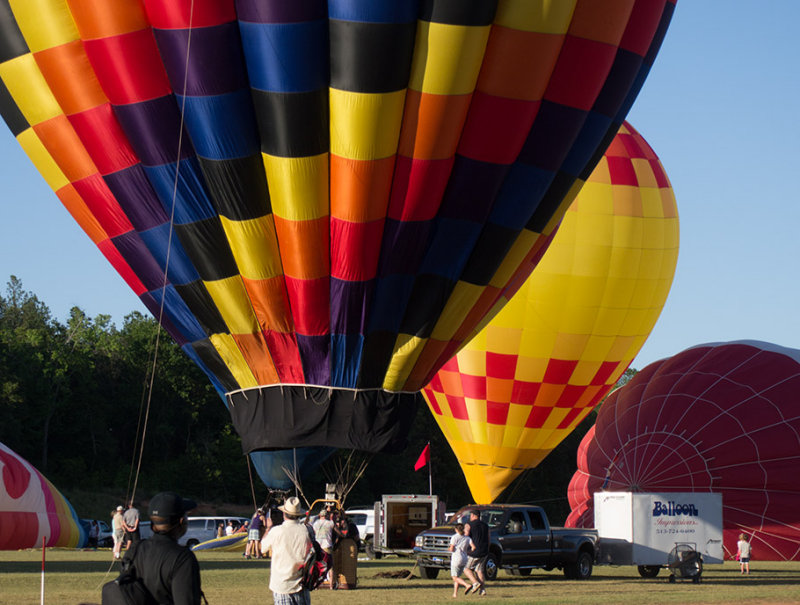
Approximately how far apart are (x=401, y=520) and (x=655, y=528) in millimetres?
5706

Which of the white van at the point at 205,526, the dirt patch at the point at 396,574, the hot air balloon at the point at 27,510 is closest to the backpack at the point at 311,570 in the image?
the dirt patch at the point at 396,574

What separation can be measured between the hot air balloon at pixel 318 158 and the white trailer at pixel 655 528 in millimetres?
7030

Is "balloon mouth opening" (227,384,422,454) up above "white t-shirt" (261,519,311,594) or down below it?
above

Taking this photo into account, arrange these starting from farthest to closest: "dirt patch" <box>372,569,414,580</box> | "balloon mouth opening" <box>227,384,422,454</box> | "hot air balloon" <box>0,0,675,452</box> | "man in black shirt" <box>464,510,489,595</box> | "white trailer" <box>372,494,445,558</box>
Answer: "white trailer" <box>372,494,445,558</box> → "dirt patch" <box>372,569,414,580</box> → "man in black shirt" <box>464,510,489,595</box> → "balloon mouth opening" <box>227,384,422,454</box> → "hot air balloon" <box>0,0,675,452</box>

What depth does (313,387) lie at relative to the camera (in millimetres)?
11531

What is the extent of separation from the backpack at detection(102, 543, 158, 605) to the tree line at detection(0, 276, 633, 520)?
40795 mm

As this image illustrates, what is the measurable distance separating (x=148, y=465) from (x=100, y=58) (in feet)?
132

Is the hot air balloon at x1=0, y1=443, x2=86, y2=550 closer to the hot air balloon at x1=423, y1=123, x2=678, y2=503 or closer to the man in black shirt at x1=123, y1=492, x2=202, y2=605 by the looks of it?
the hot air balloon at x1=423, y1=123, x2=678, y2=503

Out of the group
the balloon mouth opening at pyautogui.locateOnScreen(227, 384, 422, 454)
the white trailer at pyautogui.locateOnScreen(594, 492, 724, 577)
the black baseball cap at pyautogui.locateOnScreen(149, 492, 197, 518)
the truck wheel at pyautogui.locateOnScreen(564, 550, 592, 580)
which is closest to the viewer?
the black baseball cap at pyautogui.locateOnScreen(149, 492, 197, 518)

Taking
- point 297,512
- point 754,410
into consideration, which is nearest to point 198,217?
point 297,512

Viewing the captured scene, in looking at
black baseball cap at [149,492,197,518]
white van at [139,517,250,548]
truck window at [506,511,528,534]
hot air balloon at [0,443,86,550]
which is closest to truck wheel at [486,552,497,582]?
truck window at [506,511,528,534]

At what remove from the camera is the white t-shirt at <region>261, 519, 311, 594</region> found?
23.9 feet

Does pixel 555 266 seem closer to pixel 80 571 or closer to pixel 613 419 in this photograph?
pixel 613 419

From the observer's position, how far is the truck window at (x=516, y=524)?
55.8 ft
